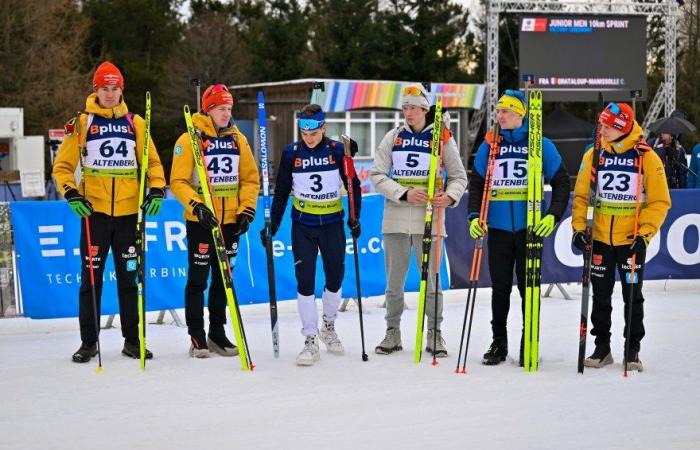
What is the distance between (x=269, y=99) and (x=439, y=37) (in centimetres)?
1315

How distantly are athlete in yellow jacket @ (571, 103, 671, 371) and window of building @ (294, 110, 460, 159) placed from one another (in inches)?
966

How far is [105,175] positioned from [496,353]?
2920 mm

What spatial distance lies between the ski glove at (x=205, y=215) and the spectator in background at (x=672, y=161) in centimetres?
820

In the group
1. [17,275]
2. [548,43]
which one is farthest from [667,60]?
[17,275]

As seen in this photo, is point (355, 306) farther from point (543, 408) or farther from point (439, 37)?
point (439, 37)

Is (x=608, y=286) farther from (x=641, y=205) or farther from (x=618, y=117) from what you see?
(x=618, y=117)

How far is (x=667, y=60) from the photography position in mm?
35031

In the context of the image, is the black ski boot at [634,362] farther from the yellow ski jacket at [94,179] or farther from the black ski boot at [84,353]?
the black ski boot at [84,353]

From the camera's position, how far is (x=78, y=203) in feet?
22.6

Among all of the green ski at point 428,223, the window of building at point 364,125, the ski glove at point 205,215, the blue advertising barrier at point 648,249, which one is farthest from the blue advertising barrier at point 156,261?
the window of building at point 364,125

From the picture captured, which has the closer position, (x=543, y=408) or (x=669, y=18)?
(x=543, y=408)

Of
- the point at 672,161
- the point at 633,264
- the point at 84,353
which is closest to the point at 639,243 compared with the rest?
the point at 633,264

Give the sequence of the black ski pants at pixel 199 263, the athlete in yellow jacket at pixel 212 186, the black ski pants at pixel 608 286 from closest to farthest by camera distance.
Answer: the black ski pants at pixel 608 286, the athlete in yellow jacket at pixel 212 186, the black ski pants at pixel 199 263

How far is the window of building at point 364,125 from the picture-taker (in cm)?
3153
